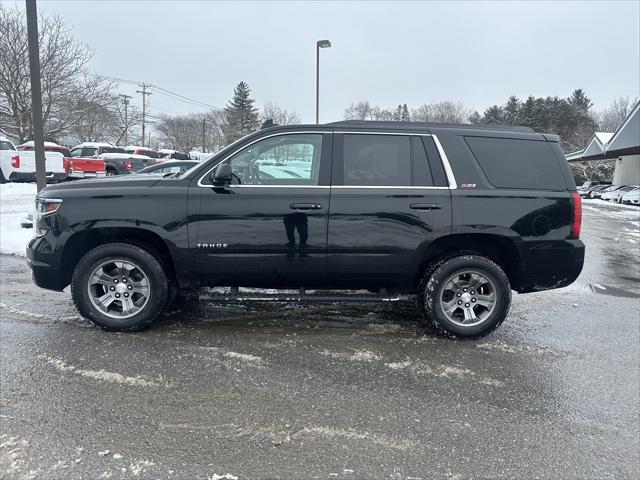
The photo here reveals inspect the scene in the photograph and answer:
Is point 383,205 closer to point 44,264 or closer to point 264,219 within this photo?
point 264,219

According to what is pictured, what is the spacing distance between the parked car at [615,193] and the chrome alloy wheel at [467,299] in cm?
3596

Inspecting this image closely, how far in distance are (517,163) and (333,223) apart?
1842mm

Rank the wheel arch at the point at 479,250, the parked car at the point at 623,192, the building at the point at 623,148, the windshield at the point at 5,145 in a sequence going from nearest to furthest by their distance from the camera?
the wheel arch at the point at 479,250
the windshield at the point at 5,145
the building at the point at 623,148
the parked car at the point at 623,192

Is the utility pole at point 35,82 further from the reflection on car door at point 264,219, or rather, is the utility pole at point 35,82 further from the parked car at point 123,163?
the parked car at point 123,163

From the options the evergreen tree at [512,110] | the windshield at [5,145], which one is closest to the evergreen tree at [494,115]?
the evergreen tree at [512,110]

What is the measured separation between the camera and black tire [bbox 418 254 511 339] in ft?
14.1

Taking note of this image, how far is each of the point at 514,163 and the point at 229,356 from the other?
3.12m

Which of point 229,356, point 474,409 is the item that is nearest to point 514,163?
point 474,409

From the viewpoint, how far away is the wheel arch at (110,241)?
167 inches

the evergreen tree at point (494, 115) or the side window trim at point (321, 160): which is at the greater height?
the evergreen tree at point (494, 115)

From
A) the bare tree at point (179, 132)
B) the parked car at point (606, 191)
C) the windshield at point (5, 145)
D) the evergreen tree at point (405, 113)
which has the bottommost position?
the parked car at point (606, 191)

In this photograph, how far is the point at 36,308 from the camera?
497 cm

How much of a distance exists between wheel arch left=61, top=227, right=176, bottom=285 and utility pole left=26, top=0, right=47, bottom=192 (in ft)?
16.9

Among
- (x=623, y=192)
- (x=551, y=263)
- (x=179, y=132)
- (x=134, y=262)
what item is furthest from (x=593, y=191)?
(x=179, y=132)
